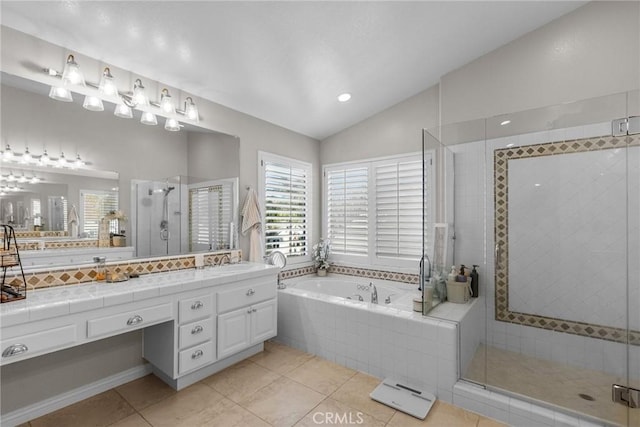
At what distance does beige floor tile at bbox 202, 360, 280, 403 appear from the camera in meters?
2.21

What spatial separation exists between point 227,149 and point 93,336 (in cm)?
202

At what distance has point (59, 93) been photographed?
199cm

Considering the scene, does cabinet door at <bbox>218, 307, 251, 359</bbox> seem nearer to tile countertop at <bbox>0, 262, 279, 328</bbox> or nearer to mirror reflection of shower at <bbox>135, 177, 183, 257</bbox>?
tile countertop at <bbox>0, 262, 279, 328</bbox>

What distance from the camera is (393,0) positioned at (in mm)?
2143

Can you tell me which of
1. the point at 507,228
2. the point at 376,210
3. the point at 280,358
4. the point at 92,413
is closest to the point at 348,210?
the point at 376,210

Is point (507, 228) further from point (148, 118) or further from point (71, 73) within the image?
point (71, 73)

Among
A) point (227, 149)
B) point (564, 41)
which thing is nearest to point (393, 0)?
point (564, 41)

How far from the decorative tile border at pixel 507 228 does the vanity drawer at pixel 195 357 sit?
244 cm

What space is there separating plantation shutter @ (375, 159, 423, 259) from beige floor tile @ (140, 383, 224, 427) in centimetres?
235

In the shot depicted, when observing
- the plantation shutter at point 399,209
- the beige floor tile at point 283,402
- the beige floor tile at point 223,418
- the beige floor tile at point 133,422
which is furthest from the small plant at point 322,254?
the beige floor tile at point 133,422

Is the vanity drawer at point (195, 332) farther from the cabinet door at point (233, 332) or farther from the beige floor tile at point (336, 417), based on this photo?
the beige floor tile at point (336, 417)

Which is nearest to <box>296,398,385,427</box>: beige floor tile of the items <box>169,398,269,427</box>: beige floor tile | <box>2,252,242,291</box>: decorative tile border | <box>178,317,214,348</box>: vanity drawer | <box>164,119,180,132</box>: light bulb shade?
<box>169,398,269,427</box>: beige floor tile

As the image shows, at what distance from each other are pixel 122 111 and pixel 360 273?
302 centimetres

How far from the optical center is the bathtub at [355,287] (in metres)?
3.32
